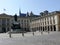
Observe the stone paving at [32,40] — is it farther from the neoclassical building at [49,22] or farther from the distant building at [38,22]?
the distant building at [38,22]

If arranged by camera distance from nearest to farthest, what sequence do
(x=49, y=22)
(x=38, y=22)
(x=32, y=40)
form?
(x=32, y=40) < (x=49, y=22) < (x=38, y=22)

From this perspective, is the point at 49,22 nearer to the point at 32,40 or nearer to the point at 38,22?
the point at 38,22

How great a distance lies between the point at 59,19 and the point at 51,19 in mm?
6805

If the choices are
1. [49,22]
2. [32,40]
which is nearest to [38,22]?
[49,22]

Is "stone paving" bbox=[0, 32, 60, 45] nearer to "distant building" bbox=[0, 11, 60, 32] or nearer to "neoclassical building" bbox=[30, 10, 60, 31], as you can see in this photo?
"neoclassical building" bbox=[30, 10, 60, 31]

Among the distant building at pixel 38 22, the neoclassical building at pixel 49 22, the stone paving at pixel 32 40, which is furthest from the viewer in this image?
the distant building at pixel 38 22

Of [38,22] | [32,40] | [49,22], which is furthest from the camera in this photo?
[38,22]

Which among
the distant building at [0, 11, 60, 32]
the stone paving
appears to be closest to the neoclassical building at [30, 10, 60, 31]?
the distant building at [0, 11, 60, 32]

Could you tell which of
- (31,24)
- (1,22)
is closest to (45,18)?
(31,24)

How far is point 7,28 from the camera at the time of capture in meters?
113

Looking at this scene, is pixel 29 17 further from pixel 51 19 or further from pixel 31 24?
pixel 51 19

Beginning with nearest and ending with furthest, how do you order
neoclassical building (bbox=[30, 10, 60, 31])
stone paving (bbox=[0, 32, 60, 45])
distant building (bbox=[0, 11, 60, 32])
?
stone paving (bbox=[0, 32, 60, 45]) → neoclassical building (bbox=[30, 10, 60, 31]) → distant building (bbox=[0, 11, 60, 32])

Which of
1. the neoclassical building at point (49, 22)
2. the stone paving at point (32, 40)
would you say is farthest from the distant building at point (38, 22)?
the stone paving at point (32, 40)

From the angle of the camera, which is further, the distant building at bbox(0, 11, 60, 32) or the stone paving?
the distant building at bbox(0, 11, 60, 32)
